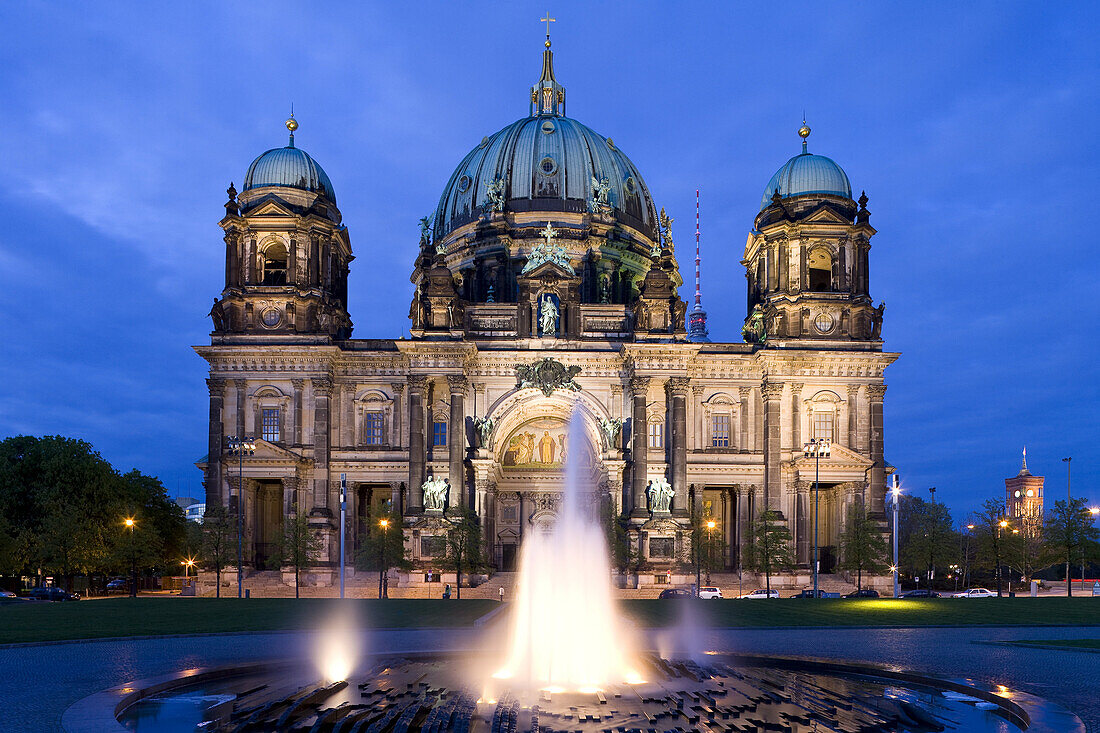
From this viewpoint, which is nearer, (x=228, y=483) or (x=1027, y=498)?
(x=228, y=483)

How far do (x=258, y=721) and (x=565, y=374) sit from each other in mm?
56349

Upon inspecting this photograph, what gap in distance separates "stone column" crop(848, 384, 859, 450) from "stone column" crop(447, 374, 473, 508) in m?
28.0

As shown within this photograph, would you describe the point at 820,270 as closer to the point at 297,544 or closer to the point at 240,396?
the point at 297,544

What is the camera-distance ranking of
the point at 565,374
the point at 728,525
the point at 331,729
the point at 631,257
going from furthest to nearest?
the point at 631,257
the point at 728,525
the point at 565,374
the point at 331,729

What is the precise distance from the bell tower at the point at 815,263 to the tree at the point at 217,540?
4007 cm

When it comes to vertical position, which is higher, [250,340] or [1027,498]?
[250,340]

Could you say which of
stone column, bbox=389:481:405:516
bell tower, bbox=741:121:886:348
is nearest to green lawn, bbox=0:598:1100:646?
stone column, bbox=389:481:405:516

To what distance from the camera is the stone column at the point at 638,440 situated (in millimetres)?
69312

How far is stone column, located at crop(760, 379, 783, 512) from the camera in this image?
72.2 m

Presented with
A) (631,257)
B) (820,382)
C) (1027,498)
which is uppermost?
(631,257)

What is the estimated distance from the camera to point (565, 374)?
71250 millimetres

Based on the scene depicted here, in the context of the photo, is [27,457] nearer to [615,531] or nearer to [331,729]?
[615,531]

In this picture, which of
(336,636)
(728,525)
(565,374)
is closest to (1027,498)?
(728,525)

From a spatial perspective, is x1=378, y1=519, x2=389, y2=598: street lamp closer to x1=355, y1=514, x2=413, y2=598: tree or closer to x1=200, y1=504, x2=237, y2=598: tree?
x1=355, y1=514, x2=413, y2=598: tree
